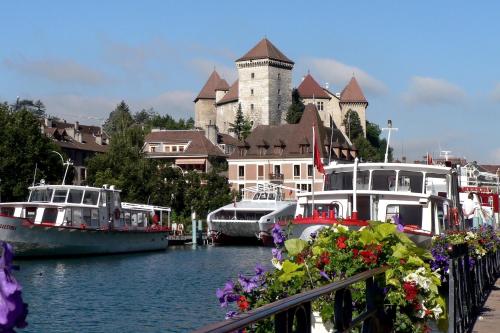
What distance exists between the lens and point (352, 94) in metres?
197

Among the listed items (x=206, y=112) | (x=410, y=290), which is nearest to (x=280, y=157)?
(x=206, y=112)

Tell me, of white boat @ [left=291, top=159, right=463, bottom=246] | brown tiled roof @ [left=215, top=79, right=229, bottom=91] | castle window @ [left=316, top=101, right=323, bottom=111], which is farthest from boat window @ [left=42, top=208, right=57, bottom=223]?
brown tiled roof @ [left=215, top=79, right=229, bottom=91]

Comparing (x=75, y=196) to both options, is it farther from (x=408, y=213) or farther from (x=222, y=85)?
(x=222, y=85)

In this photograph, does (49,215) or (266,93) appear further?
(266,93)

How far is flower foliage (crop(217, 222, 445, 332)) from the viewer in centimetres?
803

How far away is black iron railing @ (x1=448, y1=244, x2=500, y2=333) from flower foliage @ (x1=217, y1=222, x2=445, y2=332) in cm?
138

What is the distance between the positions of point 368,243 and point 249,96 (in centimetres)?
16716

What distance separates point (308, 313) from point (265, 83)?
553 feet

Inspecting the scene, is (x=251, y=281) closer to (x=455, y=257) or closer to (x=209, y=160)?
(x=455, y=257)

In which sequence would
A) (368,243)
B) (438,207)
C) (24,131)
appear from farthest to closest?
(24,131)
(438,207)
(368,243)

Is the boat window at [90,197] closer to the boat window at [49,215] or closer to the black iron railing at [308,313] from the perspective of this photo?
the boat window at [49,215]

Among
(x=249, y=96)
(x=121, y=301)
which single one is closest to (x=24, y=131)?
(x=121, y=301)

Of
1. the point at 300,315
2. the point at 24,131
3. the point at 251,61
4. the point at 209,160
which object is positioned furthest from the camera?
the point at 251,61

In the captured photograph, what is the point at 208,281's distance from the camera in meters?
38.8
